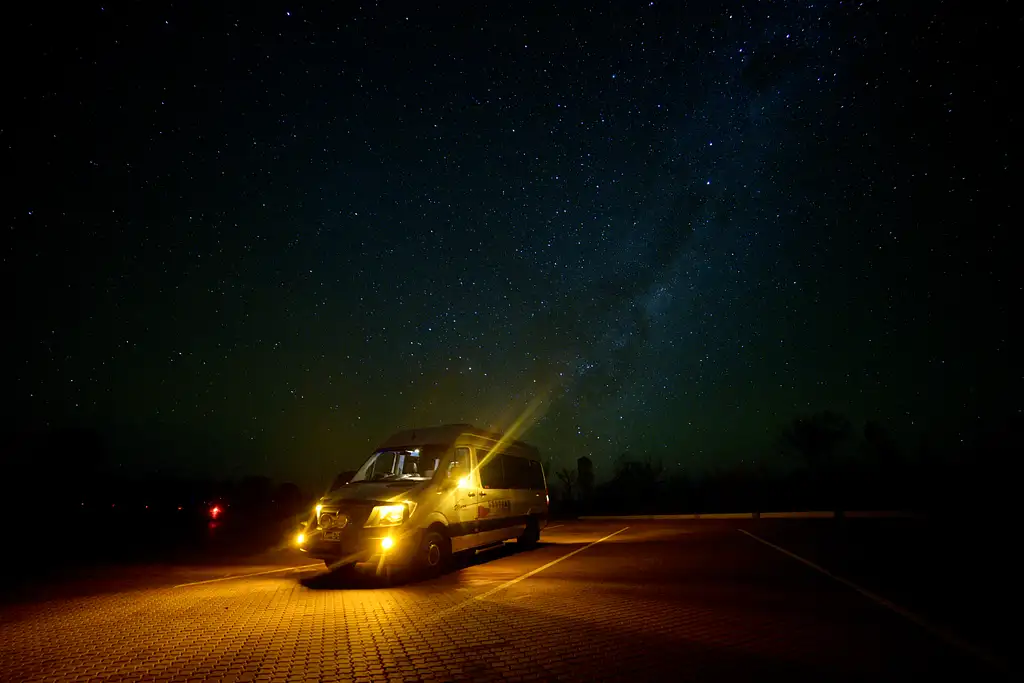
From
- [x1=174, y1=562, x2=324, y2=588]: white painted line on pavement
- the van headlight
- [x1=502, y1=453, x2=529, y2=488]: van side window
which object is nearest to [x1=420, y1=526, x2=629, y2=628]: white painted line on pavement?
the van headlight

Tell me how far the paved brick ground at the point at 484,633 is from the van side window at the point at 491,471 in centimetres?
349

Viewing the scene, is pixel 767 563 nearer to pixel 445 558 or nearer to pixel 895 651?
pixel 445 558

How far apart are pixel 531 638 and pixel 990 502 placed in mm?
34442

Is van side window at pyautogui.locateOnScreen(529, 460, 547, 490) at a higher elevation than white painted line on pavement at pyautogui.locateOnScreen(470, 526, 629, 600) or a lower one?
higher

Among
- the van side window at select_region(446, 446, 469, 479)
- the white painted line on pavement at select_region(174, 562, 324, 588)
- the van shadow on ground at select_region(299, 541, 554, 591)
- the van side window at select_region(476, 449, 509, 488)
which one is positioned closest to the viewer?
the van shadow on ground at select_region(299, 541, 554, 591)

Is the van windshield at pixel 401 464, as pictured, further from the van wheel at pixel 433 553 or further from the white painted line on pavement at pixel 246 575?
the white painted line on pavement at pixel 246 575

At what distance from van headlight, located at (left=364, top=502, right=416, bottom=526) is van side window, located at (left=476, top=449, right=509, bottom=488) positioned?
3225 millimetres

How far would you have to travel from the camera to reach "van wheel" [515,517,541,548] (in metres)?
17.9

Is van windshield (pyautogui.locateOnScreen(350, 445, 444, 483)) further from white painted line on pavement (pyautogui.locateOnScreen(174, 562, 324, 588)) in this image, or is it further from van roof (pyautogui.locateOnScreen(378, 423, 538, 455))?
white painted line on pavement (pyautogui.locateOnScreen(174, 562, 324, 588))

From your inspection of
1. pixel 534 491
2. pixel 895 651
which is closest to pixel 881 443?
pixel 534 491

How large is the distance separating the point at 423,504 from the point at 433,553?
3.38 feet

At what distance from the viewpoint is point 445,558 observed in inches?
494

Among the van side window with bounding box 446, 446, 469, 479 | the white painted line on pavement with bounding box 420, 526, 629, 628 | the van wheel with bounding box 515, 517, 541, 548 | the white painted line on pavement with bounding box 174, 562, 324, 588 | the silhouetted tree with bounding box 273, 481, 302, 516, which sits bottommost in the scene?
the white painted line on pavement with bounding box 420, 526, 629, 628

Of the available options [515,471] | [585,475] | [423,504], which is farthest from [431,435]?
[585,475]
